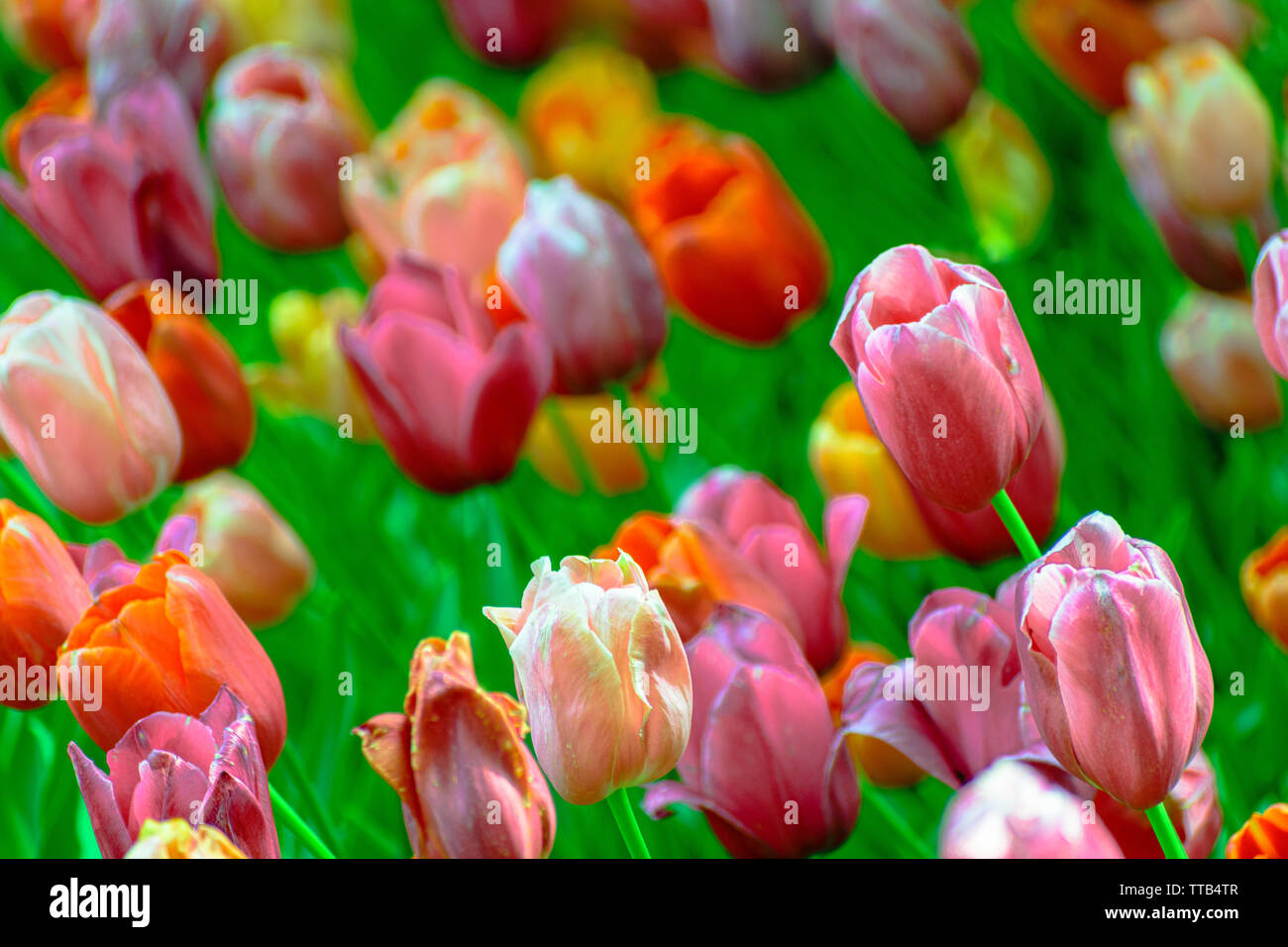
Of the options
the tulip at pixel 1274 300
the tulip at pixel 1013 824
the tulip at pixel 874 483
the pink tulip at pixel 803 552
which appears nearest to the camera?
the tulip at pixel 1013 824

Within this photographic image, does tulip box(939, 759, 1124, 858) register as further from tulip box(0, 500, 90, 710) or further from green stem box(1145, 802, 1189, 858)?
tulip box(0, 500, 90, 710)

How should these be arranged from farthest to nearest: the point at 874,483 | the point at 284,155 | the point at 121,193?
the point at 284,155
the point at 121,193
the point at 874,483

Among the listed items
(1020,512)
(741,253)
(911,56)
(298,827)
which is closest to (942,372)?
(1020,512)

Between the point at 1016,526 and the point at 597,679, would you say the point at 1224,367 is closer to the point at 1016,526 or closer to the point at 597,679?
the point at 1016,526

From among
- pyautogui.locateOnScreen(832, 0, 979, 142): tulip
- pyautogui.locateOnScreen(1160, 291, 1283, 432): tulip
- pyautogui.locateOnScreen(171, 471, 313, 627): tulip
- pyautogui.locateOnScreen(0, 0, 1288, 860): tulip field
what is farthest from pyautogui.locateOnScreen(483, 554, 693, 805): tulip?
pyautogui.locateOnScreen(832, 0, 979, 142): tulip

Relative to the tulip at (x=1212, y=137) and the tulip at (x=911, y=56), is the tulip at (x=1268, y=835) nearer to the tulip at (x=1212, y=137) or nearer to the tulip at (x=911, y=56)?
the tulip at (x=1212, y=137)

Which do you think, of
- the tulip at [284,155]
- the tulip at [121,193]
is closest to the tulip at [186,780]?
the tulip at [121,193]
